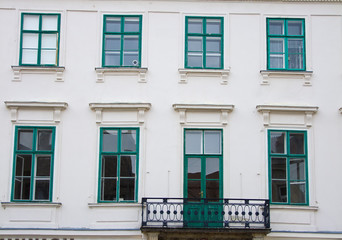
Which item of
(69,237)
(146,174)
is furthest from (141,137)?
(69,237)

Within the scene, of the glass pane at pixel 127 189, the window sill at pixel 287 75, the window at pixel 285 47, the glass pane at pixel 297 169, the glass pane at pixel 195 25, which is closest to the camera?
the glass pane at pixel 127 189

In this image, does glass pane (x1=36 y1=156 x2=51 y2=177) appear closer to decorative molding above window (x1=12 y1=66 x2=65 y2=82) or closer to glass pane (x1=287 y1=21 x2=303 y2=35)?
decorative molding above window (x1=12 y1=66 x2=65 y2=82)

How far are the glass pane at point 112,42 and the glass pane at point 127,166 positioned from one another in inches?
121

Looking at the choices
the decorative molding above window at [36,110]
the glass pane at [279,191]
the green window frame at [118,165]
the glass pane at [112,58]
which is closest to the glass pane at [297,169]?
the glass pane at [279,191]

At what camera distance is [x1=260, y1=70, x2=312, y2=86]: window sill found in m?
15.8

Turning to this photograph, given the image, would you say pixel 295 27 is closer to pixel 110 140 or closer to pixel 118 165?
pixel 110 140

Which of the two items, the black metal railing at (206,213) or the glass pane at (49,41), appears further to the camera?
the glass pane at (49,41)

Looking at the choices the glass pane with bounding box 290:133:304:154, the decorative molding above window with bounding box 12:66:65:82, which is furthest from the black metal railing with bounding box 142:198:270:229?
the decorative molding above window with bounding box 12:66:65:82

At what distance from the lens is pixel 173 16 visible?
16.1 meters

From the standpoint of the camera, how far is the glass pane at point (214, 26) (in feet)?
53.0

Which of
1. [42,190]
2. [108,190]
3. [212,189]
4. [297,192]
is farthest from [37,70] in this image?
[297,192]

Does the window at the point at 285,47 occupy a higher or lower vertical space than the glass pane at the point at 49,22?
lower

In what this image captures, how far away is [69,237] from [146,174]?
254 centimetres

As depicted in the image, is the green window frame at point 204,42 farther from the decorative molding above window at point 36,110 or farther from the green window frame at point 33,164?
the green window frame at point 33,164
